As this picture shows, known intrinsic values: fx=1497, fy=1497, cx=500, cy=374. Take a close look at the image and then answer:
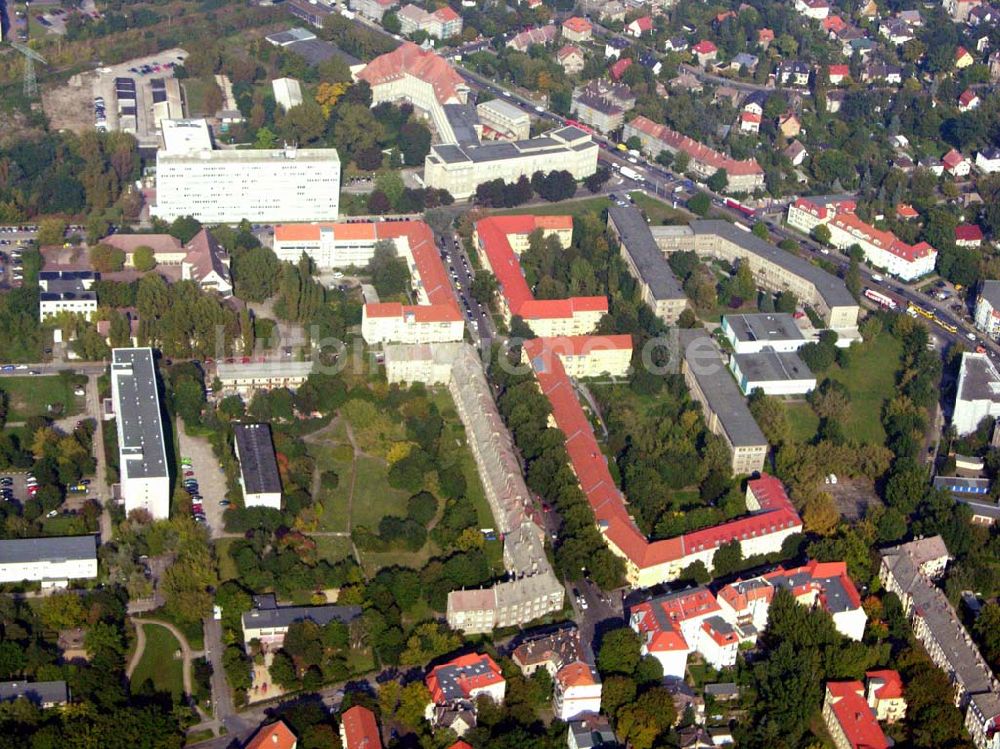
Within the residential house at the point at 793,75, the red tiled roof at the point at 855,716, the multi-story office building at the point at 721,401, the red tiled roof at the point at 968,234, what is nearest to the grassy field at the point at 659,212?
the multi-story office building at the point at 721,401

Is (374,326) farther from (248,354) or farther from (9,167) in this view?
(9,167)

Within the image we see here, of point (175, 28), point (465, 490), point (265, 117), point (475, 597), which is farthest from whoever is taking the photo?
point (175, 28)

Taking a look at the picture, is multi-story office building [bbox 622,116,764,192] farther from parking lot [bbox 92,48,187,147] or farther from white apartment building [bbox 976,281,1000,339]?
parking lot [bbox 92,48,187,147]

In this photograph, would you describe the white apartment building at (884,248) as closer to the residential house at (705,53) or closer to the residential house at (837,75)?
the residential house at (837,75)

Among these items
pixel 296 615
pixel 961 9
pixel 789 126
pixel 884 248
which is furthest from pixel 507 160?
pixel 961 9

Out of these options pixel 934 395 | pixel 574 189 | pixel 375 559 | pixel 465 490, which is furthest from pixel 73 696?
pixel 574 189

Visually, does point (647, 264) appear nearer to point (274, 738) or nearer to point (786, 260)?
point (786, 260)
